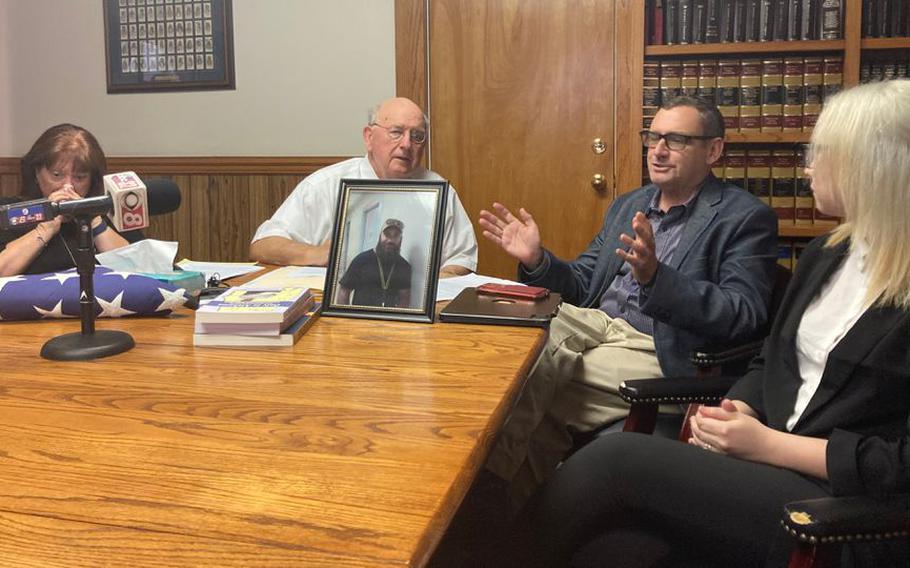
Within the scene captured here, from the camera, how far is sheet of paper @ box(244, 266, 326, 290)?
191 cm

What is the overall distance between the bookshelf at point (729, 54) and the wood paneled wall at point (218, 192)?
1.19m

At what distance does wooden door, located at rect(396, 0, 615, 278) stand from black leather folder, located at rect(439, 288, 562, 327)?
1.63m

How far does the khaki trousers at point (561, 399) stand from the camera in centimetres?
185

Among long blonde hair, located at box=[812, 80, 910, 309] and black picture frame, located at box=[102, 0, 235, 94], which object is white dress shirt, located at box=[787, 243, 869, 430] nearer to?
long blonde hair, located at box=[812, 80, 910, 309]

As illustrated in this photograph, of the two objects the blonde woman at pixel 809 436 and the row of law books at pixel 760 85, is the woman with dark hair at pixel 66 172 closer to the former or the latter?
the blonde woman at pixel 809 436

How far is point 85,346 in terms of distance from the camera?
132 cm

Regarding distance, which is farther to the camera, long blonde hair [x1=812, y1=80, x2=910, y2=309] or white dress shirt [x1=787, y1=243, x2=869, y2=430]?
white dress shirt [x1=787, y1=243, x2=869, y2=430]

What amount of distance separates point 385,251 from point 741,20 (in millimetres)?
2073

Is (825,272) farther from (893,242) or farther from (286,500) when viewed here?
(286,500)

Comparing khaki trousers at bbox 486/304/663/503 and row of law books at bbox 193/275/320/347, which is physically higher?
row of law books at bbox 193/275/320/347

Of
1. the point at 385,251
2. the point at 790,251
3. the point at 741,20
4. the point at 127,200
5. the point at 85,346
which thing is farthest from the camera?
the point at 790,251

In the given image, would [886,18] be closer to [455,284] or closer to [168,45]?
[455,284]

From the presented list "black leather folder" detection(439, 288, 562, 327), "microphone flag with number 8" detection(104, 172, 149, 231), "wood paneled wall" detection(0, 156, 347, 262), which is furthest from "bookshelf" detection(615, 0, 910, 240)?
"microphone flag with number 8" detection(104, 172, 149, 231)

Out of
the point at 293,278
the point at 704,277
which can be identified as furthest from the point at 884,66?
the point at 293,278
